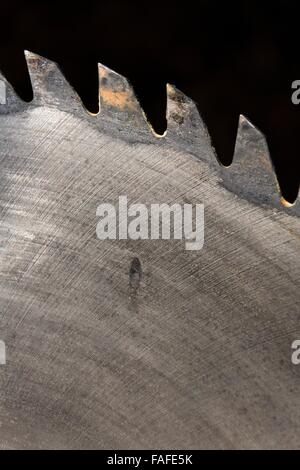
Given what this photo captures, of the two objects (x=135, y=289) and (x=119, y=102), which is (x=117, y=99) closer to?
(x=119, y=102)

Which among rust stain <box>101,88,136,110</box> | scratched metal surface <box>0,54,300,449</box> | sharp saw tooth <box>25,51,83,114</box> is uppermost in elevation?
rust stain <box>101,88,136,110</box>

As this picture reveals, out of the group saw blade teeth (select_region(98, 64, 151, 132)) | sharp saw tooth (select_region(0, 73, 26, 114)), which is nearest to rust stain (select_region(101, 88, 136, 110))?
saw blade teeth (select_region(98, 64, 151, 132))

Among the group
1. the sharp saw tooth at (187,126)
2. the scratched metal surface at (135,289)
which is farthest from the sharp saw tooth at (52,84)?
the sharp saw tooth at (187,126)

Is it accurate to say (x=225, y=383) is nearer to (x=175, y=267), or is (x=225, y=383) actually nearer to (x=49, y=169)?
(x=175, y=267)

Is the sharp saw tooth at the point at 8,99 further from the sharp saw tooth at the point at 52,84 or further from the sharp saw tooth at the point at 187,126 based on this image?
the sharp saw tooth at the point at 187,126

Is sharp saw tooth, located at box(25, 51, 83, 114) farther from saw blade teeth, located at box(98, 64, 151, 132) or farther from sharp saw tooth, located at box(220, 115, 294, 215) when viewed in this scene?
sharp saw tooth, located at box(220, 115, 294, 215)

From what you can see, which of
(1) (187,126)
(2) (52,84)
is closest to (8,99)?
(2) (52,84)

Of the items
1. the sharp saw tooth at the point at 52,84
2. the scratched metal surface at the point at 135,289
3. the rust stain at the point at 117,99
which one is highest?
the rust stain at the point at 117,99
